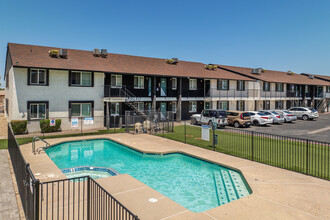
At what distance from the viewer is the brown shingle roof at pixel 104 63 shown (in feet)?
72.3

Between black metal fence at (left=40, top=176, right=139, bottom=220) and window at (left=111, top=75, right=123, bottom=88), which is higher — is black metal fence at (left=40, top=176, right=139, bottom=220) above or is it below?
below

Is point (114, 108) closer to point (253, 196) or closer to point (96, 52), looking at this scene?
point (96, 52)

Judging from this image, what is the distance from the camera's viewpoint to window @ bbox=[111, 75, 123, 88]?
25875 mm

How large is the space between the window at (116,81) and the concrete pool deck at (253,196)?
573 inches

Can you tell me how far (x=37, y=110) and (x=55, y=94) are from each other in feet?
7.01

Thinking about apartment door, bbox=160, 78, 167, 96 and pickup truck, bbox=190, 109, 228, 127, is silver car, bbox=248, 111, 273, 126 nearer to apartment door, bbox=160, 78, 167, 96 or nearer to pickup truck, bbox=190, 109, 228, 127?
pickup truck, bbox=190, 109, 228, 127

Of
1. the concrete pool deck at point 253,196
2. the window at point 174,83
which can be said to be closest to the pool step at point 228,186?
the concrete pool deck at point 253,196

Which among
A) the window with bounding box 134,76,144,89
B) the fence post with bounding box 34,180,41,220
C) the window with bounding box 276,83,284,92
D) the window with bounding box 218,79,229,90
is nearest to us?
the fence post with bounding box 34,180,41,220

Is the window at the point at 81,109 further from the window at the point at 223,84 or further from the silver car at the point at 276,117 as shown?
the silver car at the point at 276,117

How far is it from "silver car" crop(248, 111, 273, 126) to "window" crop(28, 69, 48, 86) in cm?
2196

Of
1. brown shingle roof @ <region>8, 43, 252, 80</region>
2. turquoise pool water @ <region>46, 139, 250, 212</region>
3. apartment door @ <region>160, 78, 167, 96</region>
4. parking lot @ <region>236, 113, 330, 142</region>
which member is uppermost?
brown shingle roof @ <region>8, 43, 252, 80</region>

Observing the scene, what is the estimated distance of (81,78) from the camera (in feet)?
77.7

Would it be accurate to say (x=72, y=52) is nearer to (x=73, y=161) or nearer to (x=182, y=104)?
(x=182, y=104)

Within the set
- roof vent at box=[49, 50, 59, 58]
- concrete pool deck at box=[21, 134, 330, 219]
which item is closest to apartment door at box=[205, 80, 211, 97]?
roof vent at box=[49, 50, 59, 58]
